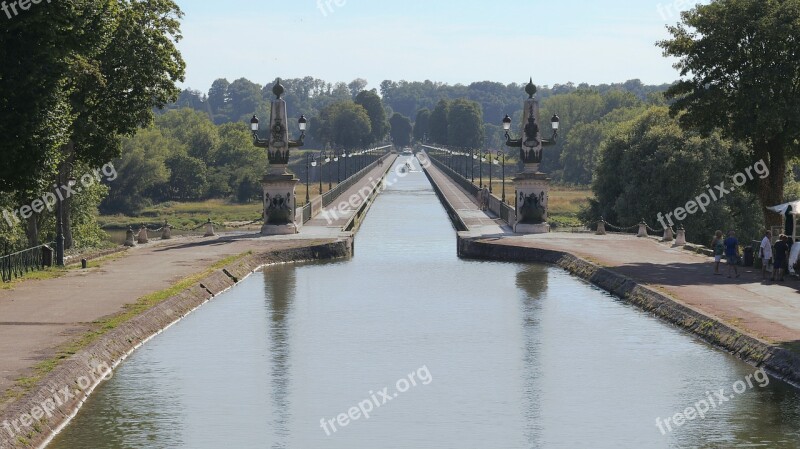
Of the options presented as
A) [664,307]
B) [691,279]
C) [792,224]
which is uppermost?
[792,224]

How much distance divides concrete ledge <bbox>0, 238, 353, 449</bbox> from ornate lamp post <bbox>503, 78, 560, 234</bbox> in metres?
19.4

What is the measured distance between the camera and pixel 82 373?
24531 mm

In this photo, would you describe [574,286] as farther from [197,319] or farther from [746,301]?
[197,319]

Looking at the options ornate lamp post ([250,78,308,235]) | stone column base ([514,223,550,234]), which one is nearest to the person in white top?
stone column base ([514,223,550,234])

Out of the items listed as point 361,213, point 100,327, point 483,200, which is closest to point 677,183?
point 483,200

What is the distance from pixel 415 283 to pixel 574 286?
6.38 meters

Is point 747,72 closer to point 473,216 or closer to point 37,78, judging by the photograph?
point 37,78

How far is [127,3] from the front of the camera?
50.9 meters

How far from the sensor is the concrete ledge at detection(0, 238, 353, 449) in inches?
780

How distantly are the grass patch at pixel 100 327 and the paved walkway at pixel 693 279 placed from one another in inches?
579

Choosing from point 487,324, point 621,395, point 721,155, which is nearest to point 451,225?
point 721,155

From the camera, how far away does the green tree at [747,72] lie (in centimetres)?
4456

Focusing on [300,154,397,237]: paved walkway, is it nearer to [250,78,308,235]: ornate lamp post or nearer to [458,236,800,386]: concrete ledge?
[250,78,308,235]: ornate lamp post

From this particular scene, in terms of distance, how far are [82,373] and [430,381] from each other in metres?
7.29
